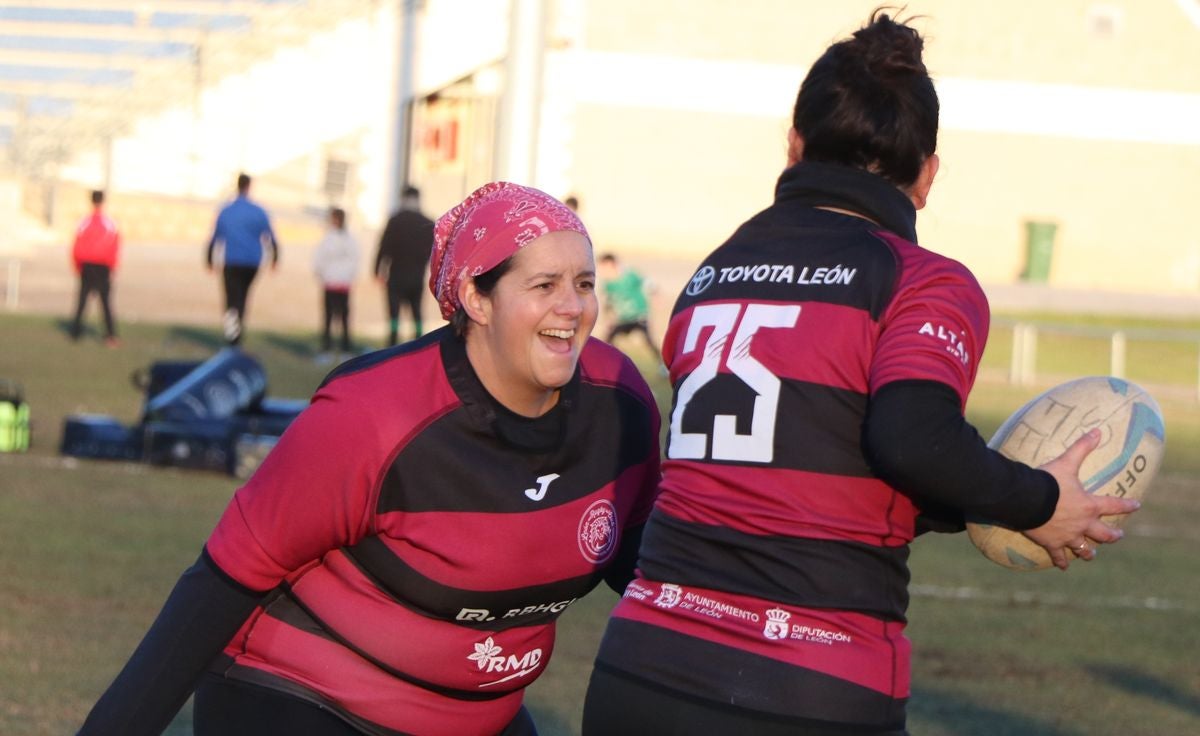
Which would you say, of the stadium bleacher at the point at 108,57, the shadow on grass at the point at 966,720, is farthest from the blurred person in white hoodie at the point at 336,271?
the stadium bleacher at the point at 108,57

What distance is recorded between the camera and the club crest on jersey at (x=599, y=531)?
12.8ft

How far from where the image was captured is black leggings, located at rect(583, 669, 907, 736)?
3.14m

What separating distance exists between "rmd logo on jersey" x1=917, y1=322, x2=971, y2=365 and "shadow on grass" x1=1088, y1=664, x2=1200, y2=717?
17.2 ft

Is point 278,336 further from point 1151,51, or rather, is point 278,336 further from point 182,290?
point 1151,51

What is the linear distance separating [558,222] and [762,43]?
43.6 m

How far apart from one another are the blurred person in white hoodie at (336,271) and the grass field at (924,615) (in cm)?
699

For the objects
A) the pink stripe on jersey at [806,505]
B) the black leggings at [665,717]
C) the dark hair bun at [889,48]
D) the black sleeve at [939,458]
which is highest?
the dark hair bun at [889,48]

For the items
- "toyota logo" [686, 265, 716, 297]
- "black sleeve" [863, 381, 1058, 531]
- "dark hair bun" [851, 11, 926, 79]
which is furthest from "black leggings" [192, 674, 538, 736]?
"dark hair bun" [851, 11, 926, 79]

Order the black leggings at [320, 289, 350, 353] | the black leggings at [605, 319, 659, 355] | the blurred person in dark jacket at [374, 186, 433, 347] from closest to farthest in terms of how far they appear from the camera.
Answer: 1. the blurred person in dark jacket at [374, 186, 433, 347]
2. the black leggings at [320, 289, 350, 353]
3. the black leggings at [605, 319, 659, 355]

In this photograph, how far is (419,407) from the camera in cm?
369

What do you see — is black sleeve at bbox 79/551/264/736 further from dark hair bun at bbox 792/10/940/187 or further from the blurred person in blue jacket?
the blurred person in blue jacket

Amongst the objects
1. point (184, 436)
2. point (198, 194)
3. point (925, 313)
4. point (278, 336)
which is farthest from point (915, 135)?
point (198, 194)

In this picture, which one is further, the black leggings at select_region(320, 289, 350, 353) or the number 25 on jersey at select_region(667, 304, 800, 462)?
the black leggings at select_region(320, 289, 350, 353)

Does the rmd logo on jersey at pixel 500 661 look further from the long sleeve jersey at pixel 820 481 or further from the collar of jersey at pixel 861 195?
the collar of jersey at pixel 861 195
